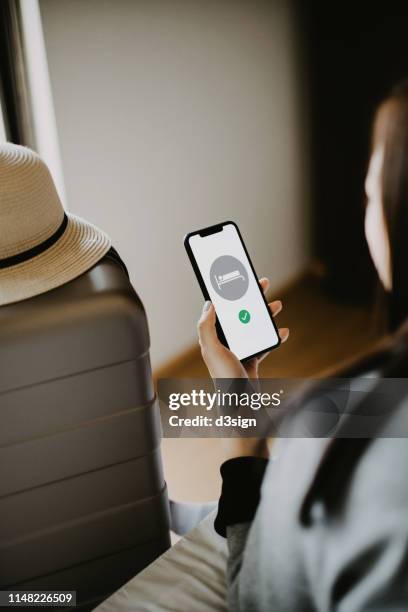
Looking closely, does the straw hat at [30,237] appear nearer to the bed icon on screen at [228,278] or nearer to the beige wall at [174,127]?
the bed icon on screen at [228,278]

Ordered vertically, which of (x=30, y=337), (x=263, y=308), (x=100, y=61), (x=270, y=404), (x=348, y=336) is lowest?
(x=348, y=336)

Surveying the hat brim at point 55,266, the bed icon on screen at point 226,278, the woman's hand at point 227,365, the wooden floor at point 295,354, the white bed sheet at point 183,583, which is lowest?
the wooden floor at point 295,354

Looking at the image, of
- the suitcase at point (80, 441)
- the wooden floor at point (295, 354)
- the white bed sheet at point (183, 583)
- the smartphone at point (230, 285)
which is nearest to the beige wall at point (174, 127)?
the wooden floor at point (295, 354)

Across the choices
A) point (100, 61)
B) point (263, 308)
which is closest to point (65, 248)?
point (263, 308)

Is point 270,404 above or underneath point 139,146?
underneath

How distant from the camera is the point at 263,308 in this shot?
1021 millimetres

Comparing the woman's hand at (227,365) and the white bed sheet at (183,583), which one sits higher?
the woman's hand at (227,365)

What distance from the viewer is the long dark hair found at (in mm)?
541

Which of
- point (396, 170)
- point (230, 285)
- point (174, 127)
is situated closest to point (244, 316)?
point (230, 285)

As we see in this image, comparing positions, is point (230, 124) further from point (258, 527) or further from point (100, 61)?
point (258, 527)

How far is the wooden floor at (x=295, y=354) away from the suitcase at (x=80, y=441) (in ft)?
1.78

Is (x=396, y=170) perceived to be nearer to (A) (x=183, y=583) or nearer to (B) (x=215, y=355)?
(B) (x=215, y=355)

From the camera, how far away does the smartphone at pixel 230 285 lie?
0.98 m

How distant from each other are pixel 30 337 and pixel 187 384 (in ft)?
4.10
